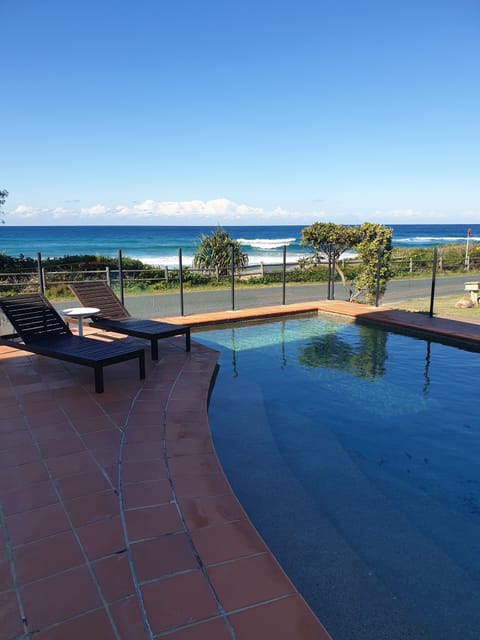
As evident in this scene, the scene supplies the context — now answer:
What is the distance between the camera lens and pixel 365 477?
11.0 ft

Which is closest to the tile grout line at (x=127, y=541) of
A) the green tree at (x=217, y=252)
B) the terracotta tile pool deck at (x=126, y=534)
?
the terracotta tile pool deck at (x=126, y=534)

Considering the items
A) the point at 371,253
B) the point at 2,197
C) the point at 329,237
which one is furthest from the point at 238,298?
the point at 2,197

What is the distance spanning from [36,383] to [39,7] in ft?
32.1

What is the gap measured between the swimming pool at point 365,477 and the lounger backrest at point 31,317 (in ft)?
7.72

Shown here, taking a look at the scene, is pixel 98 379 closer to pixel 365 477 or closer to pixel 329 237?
pixel 365 477

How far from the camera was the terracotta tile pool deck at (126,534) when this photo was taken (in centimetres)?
176

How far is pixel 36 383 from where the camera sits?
16.1 ft

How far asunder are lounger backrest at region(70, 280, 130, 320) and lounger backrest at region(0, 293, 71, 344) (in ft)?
2.87

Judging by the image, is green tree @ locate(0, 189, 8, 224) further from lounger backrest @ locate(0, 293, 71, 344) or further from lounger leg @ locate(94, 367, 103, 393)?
lounger leg @ locate(94, 367, 103, 393)

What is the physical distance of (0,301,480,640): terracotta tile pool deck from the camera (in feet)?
5.79

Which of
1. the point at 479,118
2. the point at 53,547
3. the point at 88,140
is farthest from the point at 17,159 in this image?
the point at 53,547

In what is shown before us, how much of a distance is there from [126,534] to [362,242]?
11076mm

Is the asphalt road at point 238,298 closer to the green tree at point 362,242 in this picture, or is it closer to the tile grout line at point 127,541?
the green tree at point 362,242

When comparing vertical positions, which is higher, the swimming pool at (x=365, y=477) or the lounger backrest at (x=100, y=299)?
the lounger backrest at (x=100, y=299)
